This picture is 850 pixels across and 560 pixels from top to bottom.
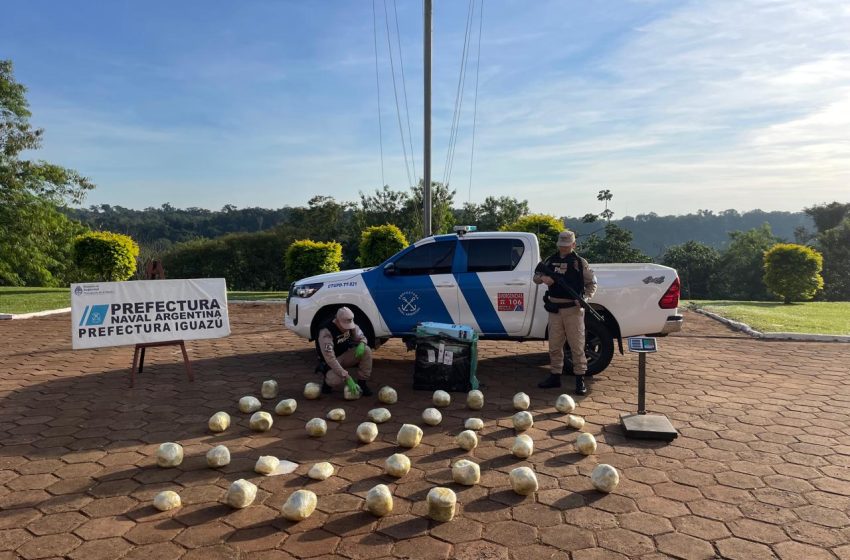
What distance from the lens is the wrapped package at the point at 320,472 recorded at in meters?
3.89

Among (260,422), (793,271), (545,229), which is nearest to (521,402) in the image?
(260,422)

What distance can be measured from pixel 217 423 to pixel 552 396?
358 cm

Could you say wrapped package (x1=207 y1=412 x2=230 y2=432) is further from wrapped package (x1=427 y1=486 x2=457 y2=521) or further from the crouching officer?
wrapped package (x1=427 y1=486 x2=457 y2=521)

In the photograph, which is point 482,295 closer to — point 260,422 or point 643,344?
point 643,344

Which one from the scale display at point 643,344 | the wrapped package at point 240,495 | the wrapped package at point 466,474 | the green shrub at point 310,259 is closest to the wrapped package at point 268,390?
the wrapped package at point 240,495

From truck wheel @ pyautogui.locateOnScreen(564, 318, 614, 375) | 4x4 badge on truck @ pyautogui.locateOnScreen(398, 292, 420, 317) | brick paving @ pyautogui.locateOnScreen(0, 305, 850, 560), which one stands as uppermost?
4x4 badge on truck @ pyautogui.locateOnScreen(398, 292, 420, 317)

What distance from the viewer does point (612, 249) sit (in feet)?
138

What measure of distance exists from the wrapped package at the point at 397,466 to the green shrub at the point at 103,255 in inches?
625

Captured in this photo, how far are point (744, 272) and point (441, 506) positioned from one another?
200 feet

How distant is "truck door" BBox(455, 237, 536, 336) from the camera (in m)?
6.93

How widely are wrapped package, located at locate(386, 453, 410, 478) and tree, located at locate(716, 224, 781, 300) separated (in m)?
55.3

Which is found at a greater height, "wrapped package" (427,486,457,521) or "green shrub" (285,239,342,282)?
"green shrub" (285,239,342,282)

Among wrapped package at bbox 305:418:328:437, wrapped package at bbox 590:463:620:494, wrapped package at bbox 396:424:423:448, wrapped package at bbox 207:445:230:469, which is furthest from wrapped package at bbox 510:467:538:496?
wrapped package at bbox 207:445:230:469

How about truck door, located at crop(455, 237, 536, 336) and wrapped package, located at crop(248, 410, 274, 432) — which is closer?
wrapped package, located at crop(248, 410, 274, 432)
